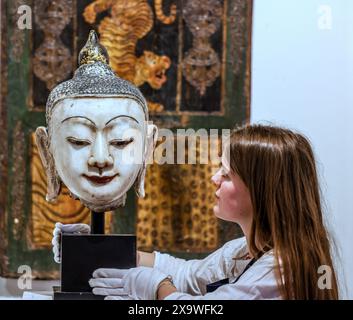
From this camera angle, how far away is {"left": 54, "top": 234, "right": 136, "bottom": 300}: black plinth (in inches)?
75.3

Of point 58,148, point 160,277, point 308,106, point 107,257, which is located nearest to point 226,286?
point 160,277

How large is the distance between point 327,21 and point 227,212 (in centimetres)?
115

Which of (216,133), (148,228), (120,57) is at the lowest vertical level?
(148,228)

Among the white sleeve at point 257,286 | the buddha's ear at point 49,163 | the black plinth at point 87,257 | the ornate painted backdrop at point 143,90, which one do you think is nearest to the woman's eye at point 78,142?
the buddha's ear at point 49,163

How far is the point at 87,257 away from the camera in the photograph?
1.92 meters

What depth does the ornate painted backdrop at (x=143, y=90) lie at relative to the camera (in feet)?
10.0

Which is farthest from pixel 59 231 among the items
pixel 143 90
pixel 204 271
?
pixel 143 90

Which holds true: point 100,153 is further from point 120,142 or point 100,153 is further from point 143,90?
point 143,90

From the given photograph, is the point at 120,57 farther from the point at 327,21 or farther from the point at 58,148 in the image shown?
the point at 58,148

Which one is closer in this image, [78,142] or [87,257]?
[87,257]

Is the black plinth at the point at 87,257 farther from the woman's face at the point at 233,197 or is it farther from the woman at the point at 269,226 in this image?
the woman's face at the point at 233,197

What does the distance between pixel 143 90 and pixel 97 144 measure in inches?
44.4

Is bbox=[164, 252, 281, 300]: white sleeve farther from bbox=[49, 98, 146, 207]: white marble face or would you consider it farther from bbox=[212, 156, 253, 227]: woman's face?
bbox=[49, 98, 146, 207]: white marble face

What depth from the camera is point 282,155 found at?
1.80 metres
